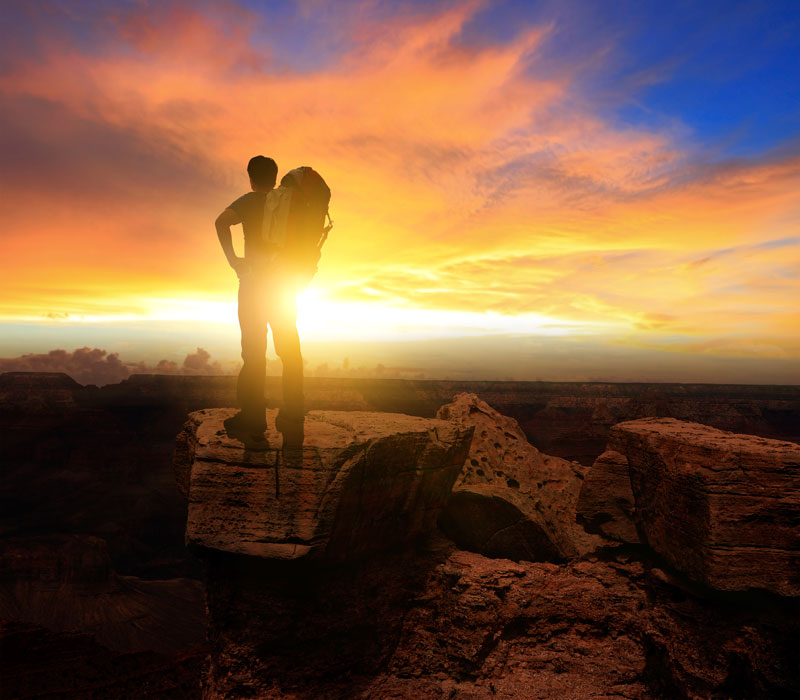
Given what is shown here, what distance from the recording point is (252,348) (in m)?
4.82

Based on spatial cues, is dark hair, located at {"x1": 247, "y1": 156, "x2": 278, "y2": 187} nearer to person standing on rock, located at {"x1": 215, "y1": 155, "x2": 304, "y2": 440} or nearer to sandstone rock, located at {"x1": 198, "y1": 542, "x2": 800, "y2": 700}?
person standing on rock, located at {"x1": 215, "y1": 155, "x2": 304, "y2": 440}

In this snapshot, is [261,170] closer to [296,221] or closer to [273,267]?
[296,221]

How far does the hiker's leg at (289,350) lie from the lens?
15.6 feet

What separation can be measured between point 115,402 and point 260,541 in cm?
4118

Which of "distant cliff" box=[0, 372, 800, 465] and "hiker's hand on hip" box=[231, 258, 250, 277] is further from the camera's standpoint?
"distant cliff" box=[0, 372, 800, 465]

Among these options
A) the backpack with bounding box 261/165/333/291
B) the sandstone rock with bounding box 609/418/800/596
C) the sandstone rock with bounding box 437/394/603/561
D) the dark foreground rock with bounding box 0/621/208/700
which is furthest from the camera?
the dark foreground rock with bounding box 0/621/208/700

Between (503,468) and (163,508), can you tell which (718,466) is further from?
(163,508)

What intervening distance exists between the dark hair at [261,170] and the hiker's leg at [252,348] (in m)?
0.99

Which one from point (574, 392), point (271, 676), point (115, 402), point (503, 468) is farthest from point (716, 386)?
point (115, 402)

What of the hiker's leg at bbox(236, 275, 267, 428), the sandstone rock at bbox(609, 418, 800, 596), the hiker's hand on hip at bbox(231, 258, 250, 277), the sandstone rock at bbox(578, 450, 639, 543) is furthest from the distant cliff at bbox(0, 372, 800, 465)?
the sandstone rock at bbox(609, 418, 800, 596)

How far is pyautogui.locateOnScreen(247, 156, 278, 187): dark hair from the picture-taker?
15.8ft

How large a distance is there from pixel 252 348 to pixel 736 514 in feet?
15.5

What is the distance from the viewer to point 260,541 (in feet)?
14.3

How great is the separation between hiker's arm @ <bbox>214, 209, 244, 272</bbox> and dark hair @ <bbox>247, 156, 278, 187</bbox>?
0.44 metres
